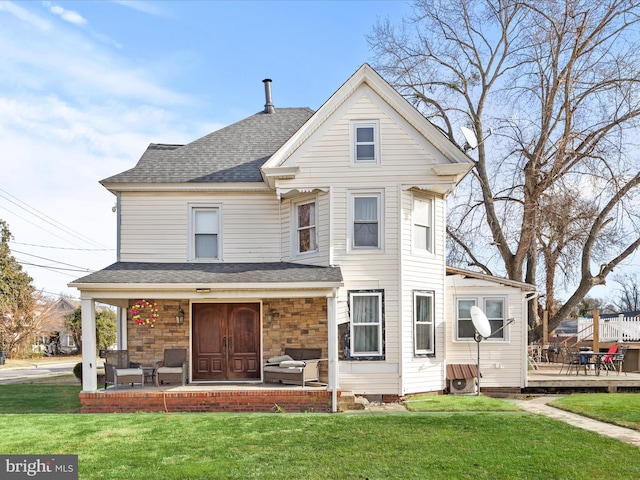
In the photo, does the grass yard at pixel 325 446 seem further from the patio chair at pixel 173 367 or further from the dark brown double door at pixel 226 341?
the dark brown double door at pixel 226 341

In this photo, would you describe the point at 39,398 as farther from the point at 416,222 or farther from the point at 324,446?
the point at 416,222

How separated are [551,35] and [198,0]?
15.3 meters

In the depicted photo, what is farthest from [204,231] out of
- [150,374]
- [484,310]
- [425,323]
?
[484,310]

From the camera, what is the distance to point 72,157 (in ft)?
70.4

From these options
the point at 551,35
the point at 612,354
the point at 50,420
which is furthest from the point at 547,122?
the point at 50,420

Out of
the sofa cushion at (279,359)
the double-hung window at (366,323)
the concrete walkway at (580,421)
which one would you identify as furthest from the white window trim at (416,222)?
the concrete walkway at (580,421)

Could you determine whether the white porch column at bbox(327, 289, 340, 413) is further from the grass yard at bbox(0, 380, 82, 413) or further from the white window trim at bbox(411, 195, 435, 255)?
the grass yard at bbox(0, 380, 82, 413)

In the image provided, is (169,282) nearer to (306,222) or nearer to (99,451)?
(306,222)

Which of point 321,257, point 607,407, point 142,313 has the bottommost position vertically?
point 607,407

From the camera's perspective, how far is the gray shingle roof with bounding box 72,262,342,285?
1343 cm

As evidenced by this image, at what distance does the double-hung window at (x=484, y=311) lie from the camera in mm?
15828

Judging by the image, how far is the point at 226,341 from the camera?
15.4 metres

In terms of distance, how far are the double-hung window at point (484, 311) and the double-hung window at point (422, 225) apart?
1.87 meters

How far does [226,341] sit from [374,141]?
6.35 m
